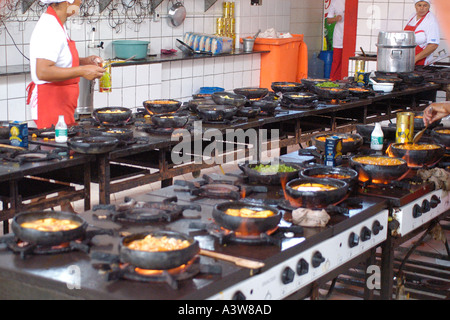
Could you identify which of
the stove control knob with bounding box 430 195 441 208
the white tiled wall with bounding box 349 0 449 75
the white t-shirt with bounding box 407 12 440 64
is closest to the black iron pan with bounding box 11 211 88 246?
the stove control knob with bounding box 430 195 441 208

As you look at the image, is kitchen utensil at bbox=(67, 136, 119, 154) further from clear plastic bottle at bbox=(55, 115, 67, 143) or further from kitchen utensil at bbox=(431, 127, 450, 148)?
kitchen utensil at bbox=(431, 127, 450, 148)

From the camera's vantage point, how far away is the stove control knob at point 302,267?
2539 mm

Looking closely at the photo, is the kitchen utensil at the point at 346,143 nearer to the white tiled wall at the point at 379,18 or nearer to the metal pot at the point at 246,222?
the metal pot at the point at 246,222

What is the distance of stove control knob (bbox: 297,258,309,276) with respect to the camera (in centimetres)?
254

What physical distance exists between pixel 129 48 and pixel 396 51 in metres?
3.03

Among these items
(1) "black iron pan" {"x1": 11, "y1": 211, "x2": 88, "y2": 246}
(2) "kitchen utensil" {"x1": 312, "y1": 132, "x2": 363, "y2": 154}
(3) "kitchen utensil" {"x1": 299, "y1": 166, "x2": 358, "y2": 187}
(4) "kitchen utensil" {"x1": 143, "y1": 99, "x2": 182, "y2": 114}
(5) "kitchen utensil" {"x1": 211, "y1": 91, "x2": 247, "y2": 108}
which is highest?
(5) "kitchen utensil" {"x1": 211, "y1": 91, "x2": 247, "y2": 108}

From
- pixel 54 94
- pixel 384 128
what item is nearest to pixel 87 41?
pixel 54 94

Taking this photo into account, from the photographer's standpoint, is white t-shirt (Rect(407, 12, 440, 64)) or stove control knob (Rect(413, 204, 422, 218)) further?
white t-shirt (Rect(407, 12, 440, 64))

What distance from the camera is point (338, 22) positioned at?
479 inches

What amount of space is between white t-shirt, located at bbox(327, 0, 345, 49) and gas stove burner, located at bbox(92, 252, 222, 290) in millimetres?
10310

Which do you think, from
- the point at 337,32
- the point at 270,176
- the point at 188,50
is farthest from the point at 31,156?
the point at 337,32

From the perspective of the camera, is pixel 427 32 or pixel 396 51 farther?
pixel 427 32

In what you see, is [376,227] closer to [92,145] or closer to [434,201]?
[434,201]

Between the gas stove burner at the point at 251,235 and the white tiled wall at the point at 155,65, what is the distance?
4.33 meters
